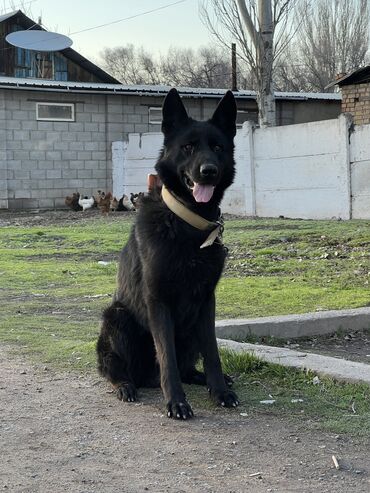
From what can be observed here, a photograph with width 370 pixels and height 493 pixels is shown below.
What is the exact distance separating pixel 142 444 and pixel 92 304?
4470mm

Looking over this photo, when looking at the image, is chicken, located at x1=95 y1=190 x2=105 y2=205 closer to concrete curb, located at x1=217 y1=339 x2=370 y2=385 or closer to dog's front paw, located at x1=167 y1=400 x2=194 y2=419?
concrete curb, located at x1=217 y1=339 x2=370 y2=385

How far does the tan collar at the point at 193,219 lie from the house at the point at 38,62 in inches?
1202

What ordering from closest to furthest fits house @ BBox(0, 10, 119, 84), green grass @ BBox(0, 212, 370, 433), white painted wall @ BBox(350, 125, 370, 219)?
green grass @ BBox(0, 212, 370, 433) → white painted wall @ BBox(350, 125, 370, 219) → house @ BBox(0, 10, 119, 84)

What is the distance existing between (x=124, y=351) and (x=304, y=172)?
1300 centimetres

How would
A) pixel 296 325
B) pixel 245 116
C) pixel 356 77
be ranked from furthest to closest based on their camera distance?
pixel 245 116 < pixel 356 77 < pixel 296 325

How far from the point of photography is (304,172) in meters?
17.1

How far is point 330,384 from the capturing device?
4520mm

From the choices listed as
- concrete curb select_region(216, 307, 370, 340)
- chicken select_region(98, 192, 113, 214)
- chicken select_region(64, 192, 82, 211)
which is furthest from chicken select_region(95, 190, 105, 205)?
concrete curb select_region(216, 307, 370, 340)

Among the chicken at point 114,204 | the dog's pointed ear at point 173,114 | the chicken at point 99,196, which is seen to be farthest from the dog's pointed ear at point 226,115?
the chicken at point 99,196

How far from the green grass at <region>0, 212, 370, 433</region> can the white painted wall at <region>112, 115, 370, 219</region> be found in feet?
3.92

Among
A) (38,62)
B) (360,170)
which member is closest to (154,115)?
(38,62)

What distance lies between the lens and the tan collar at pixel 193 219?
172 inches

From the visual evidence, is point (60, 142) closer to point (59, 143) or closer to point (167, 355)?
point (59, 143)

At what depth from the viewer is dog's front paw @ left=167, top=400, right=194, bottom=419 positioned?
13.3 feet
